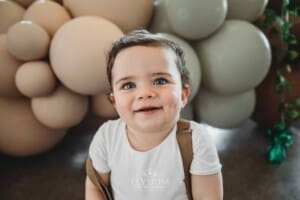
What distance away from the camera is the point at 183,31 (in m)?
1.17

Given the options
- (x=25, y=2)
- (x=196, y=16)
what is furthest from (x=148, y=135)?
(x=25, y=2)

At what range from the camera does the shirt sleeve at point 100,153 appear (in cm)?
69

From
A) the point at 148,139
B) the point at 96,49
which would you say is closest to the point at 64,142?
the point at 96,49

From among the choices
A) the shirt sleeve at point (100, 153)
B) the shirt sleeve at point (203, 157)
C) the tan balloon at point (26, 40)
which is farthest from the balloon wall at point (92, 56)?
the shirt sleeve at point (203, 157)

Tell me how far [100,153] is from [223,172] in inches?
26.5

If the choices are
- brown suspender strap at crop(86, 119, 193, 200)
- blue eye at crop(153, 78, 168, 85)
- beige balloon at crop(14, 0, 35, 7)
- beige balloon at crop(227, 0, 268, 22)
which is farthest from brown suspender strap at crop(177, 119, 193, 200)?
beige balloon at crop(14, 0, 35, 7)

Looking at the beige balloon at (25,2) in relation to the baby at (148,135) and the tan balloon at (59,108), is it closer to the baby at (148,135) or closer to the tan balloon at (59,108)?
the tan balloon at (59,108)

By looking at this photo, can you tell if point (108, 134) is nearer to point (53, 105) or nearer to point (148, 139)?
point (148, 139)

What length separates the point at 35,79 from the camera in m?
1.07

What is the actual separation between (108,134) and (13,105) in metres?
0.65

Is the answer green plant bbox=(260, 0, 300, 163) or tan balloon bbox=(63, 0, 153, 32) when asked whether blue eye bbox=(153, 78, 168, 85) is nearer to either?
tan balloon bbox=(63, 0, 153, 32)

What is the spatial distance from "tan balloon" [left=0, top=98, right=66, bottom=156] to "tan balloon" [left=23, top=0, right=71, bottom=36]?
27cm

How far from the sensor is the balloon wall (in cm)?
107

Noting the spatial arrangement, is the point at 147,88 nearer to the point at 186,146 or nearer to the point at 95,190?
the point at 186,146
